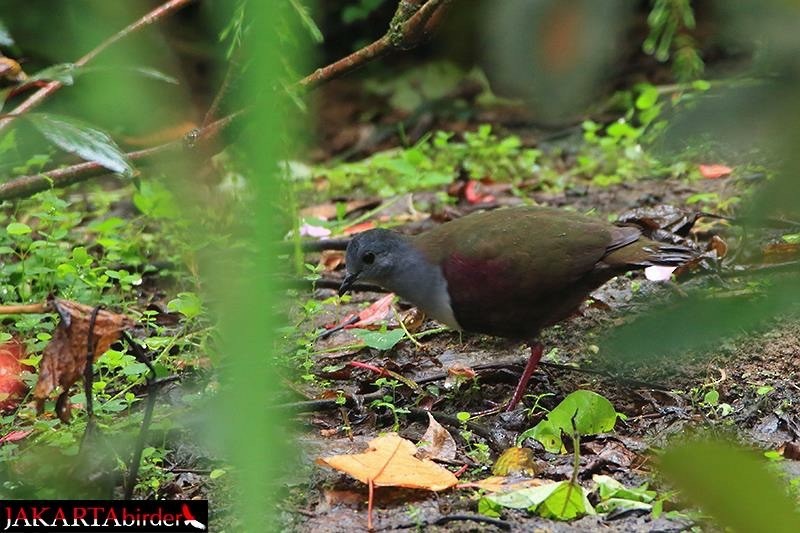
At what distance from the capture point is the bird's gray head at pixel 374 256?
386 cm

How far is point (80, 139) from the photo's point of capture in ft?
5.47

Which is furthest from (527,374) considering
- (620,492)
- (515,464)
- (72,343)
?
(72,343)

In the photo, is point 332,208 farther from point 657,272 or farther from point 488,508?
point 488,508

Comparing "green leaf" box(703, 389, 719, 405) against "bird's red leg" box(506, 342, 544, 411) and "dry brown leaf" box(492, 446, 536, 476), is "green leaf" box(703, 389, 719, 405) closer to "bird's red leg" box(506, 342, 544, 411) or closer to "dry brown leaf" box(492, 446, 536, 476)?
"bird's red leg" box(506, 342, 544, 411)

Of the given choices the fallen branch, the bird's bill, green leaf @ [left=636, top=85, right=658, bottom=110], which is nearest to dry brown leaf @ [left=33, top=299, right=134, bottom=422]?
the fallen branch

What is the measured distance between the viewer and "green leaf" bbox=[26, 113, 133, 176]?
1548 mm

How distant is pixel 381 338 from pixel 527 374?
0.54 metres

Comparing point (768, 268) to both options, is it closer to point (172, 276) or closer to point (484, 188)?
point (172, 276)

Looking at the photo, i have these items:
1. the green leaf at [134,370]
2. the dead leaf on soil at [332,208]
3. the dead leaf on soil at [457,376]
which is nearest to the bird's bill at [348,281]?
the dead leaf on soil at [457,376]

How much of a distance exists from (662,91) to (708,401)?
315cm

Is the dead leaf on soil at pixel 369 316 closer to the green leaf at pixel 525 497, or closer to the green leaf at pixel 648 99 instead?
the green leaf at pixel 525 497

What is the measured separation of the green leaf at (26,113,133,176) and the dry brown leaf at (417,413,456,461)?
139cm

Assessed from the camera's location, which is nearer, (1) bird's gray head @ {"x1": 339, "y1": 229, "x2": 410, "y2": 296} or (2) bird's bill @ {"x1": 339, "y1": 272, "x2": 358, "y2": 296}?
(1) bird's gray head @ {"x1": 339, "y1": 229, "x2": 410, "y2": 296}

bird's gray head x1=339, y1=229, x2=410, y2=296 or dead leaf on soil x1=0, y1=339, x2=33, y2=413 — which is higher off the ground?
dead leaf on soil x1=0, y1=339, x2=33, y2=413
